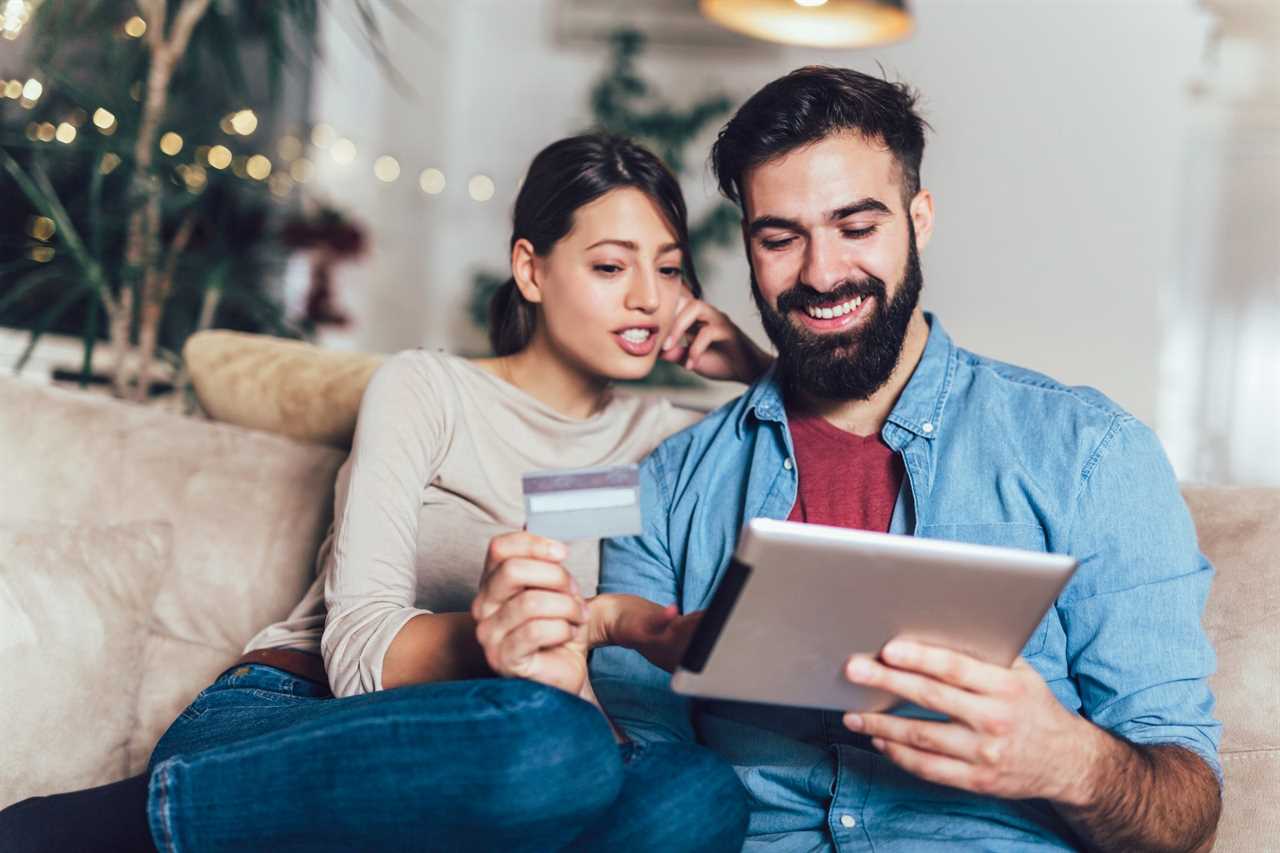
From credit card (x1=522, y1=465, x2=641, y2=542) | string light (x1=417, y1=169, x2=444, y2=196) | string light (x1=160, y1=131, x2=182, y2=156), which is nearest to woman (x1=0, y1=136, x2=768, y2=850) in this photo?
credit card (x1=522, y1=465, x2=641, y2=542)

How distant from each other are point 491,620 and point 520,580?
0.25 ft

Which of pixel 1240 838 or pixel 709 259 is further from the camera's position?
pixel 709 259

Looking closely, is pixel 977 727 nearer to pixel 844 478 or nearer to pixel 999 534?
pixel 999 534

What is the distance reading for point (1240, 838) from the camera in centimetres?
139

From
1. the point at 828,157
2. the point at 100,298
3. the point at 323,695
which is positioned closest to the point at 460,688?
the point at 323,695

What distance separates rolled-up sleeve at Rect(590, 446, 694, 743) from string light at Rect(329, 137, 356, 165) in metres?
3.47

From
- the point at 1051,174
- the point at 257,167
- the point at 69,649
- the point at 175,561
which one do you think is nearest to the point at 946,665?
the point at 69,649

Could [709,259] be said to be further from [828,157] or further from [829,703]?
[829,703]

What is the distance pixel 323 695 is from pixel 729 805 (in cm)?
57

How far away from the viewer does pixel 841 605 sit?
955mm

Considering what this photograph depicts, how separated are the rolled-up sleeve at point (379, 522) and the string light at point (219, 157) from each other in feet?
5.00

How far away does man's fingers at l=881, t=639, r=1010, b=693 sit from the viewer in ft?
3.26

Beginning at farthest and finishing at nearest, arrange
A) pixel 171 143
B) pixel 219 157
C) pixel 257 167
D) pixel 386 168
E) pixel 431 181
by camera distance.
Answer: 1. pixel 431 181
2. pixel 386 168
3. pixel 257 167
4. pixel 219 157
5. pixel 171 143

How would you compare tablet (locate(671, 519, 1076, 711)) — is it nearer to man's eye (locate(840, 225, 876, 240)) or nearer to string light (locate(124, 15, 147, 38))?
man's eye (locate(840, 225, 876, 240))
